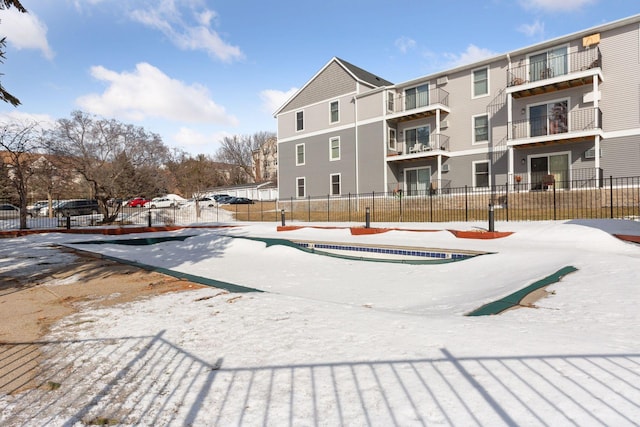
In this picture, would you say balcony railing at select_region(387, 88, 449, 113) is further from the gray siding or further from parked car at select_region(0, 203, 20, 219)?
parked car at select_region(0, 203, 20, 219)

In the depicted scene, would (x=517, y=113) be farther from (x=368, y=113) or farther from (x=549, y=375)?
(x=549, y=375)

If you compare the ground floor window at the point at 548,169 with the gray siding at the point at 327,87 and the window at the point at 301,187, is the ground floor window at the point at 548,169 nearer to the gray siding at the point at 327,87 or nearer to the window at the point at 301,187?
the gray siding at the point at 327,87

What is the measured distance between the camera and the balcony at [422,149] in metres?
23.2

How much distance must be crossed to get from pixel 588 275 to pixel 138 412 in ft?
21.9

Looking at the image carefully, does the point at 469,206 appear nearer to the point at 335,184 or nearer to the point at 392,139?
the point at 392,139

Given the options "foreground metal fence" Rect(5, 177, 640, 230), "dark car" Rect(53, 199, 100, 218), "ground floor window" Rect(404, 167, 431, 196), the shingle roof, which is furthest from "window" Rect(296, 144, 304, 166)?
"dark car" Rect(53, 199, 100, 218)

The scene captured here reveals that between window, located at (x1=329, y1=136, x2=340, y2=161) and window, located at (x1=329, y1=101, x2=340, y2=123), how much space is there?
152cm

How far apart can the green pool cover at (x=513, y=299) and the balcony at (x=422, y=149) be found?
17854 millimetres

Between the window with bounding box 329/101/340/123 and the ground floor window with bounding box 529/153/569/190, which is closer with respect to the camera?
the ground floor window with bounding box 529/153/569/190

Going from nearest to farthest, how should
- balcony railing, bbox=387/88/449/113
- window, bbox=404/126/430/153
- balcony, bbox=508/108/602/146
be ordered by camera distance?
balcony, bbox=508/108/602/146
balcony railing, bbox=387/88/449/113
window, bbox=404/126/430/153

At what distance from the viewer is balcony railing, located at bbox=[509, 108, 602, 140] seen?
715 inches

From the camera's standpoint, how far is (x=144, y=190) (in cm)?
3391

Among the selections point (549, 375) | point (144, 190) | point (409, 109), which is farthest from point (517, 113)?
point (144, 190)

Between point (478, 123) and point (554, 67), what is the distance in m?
4.76
